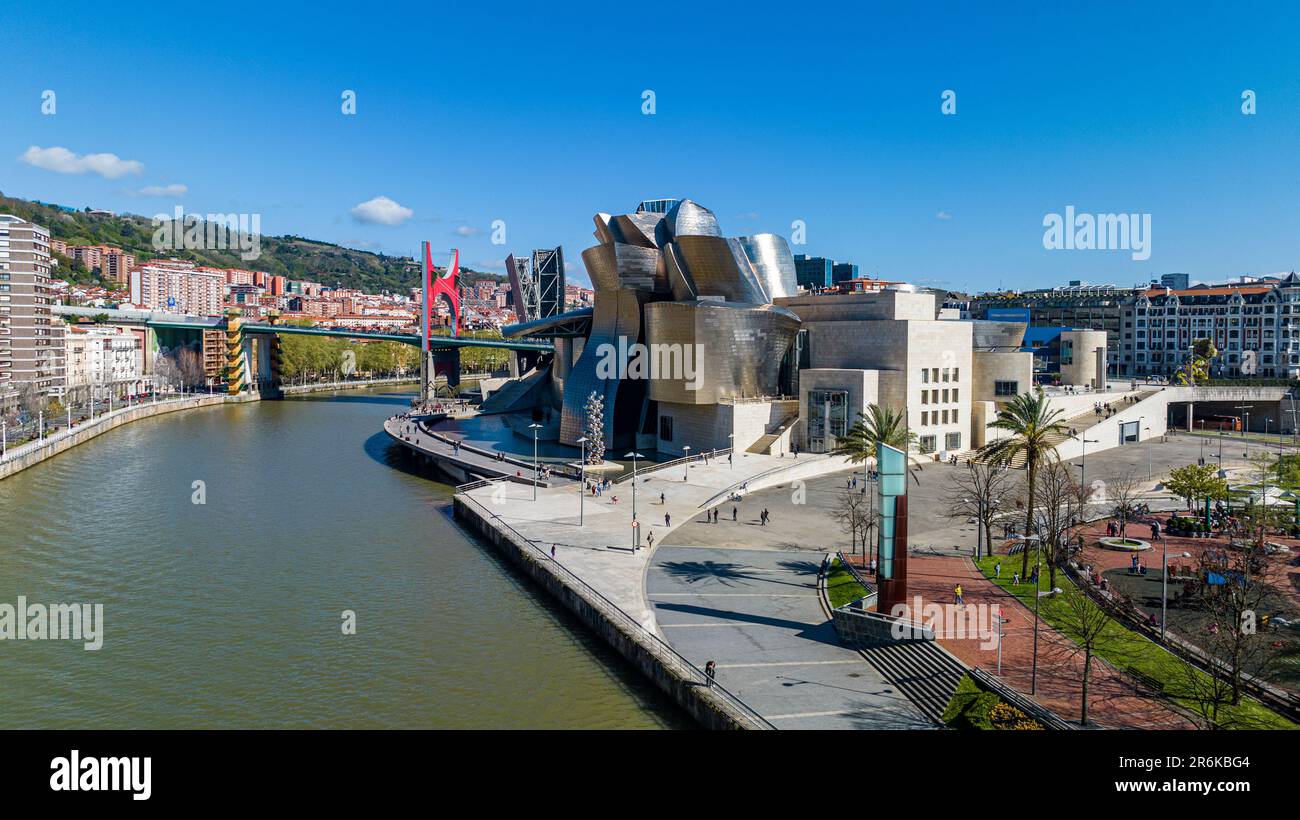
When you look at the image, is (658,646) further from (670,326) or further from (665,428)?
(665,428)

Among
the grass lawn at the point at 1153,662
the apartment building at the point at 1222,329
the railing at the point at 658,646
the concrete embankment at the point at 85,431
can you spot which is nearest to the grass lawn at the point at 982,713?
the grass lawn at the point at 1153,662

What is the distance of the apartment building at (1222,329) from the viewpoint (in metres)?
78.1

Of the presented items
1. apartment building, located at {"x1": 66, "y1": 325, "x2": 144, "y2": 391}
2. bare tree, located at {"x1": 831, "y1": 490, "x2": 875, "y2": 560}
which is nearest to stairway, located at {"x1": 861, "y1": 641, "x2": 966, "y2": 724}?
bare tree, located at {"x1": 831, "y1": 490, "x2": 875, "y2": 560}

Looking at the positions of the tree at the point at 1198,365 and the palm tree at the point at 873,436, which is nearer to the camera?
the palm tree at the point at 873,436

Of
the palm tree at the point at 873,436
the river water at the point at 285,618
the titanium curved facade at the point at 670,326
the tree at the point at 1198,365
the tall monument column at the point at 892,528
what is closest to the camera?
the river water at the point at 285,618

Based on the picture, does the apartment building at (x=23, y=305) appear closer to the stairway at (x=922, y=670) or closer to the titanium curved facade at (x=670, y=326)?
the titanium curved facade at (x=670, y=326)

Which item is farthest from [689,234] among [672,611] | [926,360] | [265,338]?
[265,338]

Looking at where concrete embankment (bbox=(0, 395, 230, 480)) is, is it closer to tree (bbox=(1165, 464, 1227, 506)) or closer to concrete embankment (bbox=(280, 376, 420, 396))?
concrete embankment (bbox=(280, 376, 420, 396))

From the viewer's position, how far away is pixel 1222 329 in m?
82.2

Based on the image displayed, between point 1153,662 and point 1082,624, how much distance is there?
1.50 metres

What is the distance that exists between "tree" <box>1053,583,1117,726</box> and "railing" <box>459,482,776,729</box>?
5377 mm

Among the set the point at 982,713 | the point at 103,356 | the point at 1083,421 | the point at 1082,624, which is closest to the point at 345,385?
the point at 103,356

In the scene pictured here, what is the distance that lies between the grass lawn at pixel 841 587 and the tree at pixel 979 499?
4.43 meters
